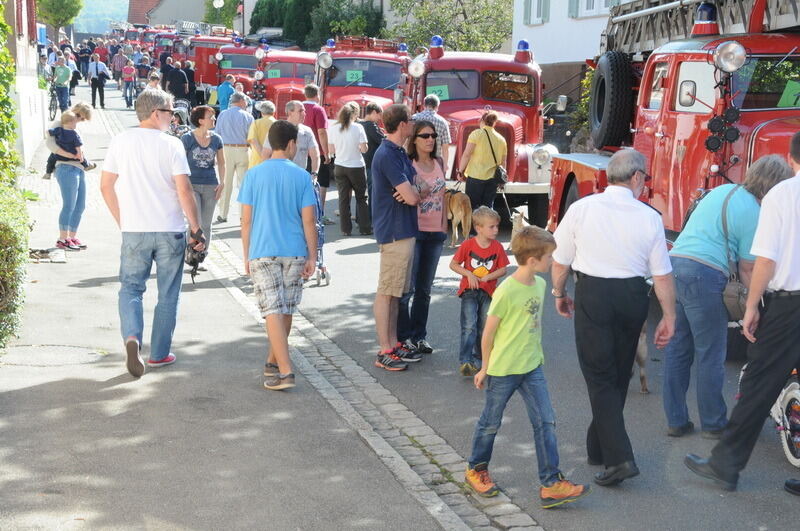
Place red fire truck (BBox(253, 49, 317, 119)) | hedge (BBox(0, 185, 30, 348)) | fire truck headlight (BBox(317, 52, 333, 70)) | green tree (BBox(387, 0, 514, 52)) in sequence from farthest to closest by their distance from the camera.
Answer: green tree (BBox(387, 0, 514, 52)) < red fire truck (BBox(253, 49, 317, 119)) < fire truck headlight (BBox(317, 52, 333, 70)) < hedge (BBox(0, 185, 30, 348))

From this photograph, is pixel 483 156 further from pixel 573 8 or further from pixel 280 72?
pixel 280 72

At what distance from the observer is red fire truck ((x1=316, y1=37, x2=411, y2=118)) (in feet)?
67.3

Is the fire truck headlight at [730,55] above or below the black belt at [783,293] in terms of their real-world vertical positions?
above

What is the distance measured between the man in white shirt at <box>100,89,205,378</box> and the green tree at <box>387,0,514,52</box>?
23175 mm

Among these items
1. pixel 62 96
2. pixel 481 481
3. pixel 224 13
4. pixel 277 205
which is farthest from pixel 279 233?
pixel 224 13

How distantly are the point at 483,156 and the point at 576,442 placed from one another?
715 cm

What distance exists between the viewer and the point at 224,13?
→ 73750 mm

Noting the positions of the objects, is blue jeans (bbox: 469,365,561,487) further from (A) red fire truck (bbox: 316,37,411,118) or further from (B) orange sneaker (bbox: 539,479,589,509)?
(A) red fire truck (bbox: 316,37,411,118)

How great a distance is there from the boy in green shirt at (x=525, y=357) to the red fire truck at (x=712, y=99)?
3507 millimetres

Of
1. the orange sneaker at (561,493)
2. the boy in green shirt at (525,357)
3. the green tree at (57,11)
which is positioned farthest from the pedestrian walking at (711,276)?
the green tree at (57,11)

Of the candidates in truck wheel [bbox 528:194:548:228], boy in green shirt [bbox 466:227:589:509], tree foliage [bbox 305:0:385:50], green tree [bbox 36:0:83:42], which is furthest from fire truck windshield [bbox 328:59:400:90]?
green tree [bbox 36:0:83:42]

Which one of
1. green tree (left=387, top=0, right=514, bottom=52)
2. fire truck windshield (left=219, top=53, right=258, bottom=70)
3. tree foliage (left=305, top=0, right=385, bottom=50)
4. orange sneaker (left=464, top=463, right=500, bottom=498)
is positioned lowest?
orange sneaker (left=464, top=463, right=500, bottom=498)

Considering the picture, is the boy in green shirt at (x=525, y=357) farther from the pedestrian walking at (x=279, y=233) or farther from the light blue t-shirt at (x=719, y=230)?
the pedestrian walking at (x=279, y=233)

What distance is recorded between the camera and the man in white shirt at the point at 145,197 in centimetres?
759
